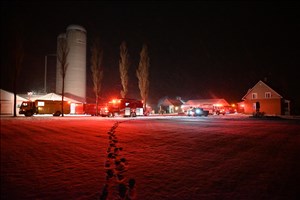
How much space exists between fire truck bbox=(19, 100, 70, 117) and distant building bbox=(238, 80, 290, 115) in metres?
39.6

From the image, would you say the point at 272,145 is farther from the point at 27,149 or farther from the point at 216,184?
the point at 27,149

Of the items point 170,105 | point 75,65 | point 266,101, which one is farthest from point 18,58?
point 266,101

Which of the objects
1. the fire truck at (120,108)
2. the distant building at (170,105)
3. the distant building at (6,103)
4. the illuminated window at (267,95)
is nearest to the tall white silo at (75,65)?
the distant building at (6,103)

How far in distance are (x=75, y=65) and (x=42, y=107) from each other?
16139mm

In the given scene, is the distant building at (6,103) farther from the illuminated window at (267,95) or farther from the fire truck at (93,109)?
the illuminated window at (267,95)

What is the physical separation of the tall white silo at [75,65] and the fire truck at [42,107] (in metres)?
10.1

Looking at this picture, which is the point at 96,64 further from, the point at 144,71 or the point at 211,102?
the point at 211,102

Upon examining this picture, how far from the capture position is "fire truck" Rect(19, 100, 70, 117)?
36844 millimetres

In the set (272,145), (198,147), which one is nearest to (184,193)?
(198,147)

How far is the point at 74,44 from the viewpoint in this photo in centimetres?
5412

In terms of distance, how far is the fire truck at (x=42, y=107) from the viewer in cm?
3684

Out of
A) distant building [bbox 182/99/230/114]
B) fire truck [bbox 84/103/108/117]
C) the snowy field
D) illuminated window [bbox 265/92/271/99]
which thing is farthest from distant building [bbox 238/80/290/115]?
the snowy field

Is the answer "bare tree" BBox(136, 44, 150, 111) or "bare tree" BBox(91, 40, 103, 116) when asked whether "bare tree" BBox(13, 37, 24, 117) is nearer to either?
"bare tree" BBox(91, 40, 103, 116)

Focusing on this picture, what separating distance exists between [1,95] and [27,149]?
126ft
